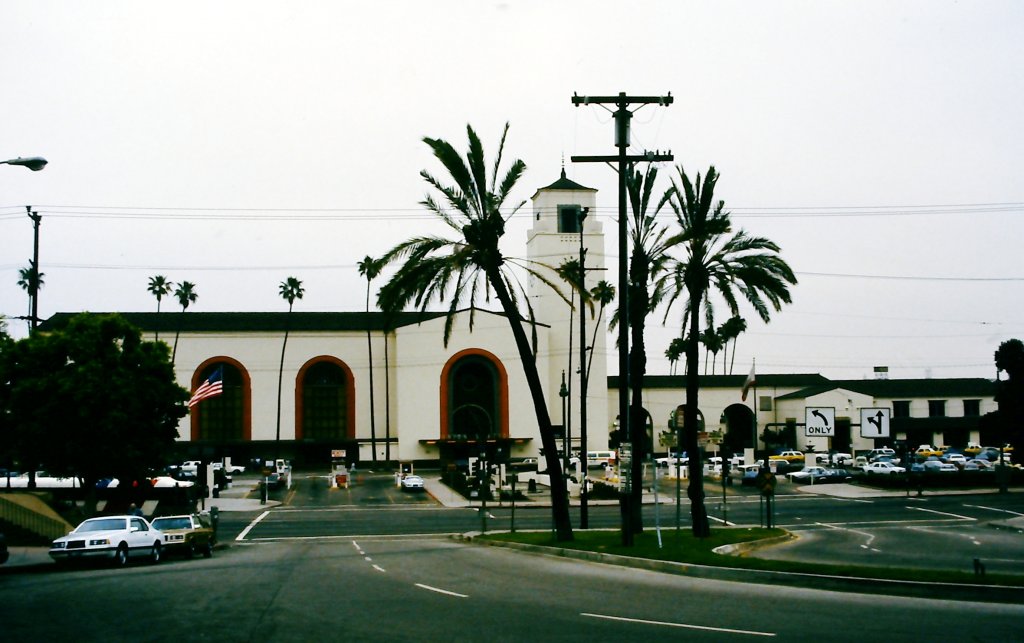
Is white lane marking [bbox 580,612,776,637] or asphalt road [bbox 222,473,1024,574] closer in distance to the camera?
white lane marking [bbox 580,612,776,637]

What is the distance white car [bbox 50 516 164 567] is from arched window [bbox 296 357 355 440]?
2813 inches

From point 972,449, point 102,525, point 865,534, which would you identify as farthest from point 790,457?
point 102,525

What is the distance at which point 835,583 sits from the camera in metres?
18.7

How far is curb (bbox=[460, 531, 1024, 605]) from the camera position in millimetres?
16859

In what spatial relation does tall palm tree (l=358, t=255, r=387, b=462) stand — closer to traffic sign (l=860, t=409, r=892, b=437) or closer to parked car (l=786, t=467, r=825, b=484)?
parked car (l=786, t=467, r=825, b=484)

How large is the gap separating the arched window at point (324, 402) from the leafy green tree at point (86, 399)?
5556 centimetres

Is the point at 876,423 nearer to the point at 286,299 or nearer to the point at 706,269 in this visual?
the point at 706,269

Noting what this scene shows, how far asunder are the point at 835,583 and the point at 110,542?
18.2m

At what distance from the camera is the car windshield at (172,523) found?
31984mm

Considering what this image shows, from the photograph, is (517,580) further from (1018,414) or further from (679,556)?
(1018,414)

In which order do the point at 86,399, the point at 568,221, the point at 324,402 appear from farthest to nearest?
the point at 324,402 → the point at 568,221 → the point at 86,399

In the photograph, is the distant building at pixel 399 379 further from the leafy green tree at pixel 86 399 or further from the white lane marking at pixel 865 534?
the white lane marking at pixel 865 534

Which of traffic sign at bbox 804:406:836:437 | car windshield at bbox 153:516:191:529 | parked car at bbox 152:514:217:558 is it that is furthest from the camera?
traffic sign at bbox 804:406:836:437

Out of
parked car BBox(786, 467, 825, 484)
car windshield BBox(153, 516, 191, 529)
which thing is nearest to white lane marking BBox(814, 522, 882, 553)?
car windshield BBox(153, 516, 191, 529)
